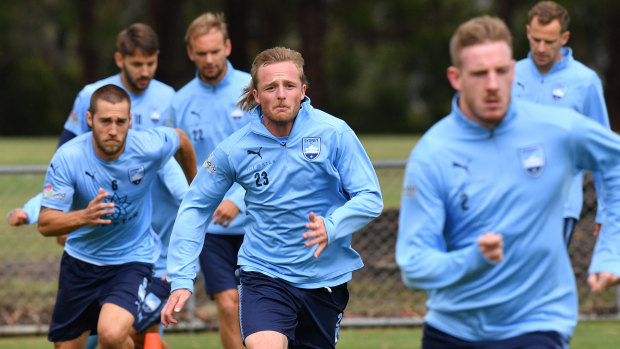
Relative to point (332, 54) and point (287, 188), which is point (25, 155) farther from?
point (332, 54)

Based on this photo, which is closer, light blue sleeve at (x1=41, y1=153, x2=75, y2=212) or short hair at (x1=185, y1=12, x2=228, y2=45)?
light blue sleeve at (x1=41, y1=153, x2=75, y2=212)

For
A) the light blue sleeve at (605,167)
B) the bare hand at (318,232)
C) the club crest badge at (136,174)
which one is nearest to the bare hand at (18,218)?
the club crest badge at (136,174)

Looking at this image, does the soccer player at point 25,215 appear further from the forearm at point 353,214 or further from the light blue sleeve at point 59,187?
the forearm at point 353,214

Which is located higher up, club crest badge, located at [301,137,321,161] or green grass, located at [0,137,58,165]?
club crest badge, located at [301,137,321,161]

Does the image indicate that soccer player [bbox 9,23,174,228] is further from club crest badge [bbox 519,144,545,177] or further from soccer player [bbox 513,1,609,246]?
club crest badge [bbox 519,144,545,177]

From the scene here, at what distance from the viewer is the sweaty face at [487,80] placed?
3.47 m

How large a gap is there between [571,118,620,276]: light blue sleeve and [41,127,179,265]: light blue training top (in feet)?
10.5

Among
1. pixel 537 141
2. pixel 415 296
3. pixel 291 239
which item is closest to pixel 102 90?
pixel 291 239

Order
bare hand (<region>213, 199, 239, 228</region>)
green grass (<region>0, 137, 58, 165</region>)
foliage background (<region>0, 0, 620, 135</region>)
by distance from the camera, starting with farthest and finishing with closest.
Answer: foliage background (<region>0, 0, 620, 135</region>) < green grass (<region>0, 137, 58, 165</region>) < bare hand (<region>213, 199, 239, 228</region>)

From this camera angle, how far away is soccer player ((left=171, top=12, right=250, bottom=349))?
673 centimetres

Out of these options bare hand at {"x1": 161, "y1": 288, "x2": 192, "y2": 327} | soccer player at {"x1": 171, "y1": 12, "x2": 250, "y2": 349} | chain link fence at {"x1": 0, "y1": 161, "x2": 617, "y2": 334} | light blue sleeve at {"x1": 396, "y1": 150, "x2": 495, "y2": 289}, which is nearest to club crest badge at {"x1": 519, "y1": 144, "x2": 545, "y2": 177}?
light blue sleeve at {"x1": 396, "y1": 150, "x2": 495, "y2": 289}

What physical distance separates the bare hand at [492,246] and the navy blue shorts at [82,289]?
10.9ft

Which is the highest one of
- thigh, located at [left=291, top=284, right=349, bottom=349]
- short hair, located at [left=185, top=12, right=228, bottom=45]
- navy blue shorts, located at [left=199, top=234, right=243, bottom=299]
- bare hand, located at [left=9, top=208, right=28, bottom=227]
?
short hair, located at [left=185, top=12, right=228, bottom=45]

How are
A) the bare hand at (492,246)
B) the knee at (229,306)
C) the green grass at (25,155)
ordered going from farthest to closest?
the green grass at (25,155)
the knee at (229,306)
the bare hand at (492,246)
